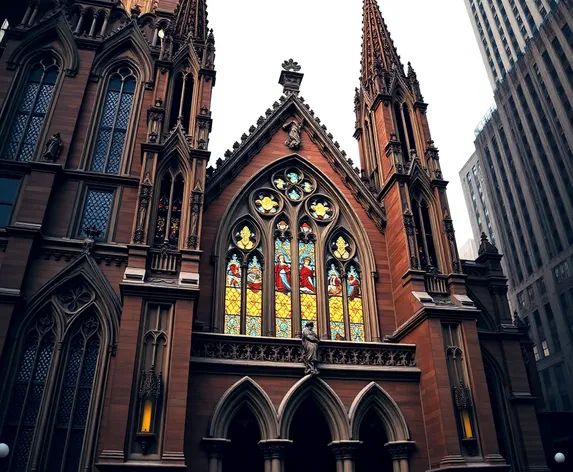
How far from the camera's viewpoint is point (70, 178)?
19.7 m

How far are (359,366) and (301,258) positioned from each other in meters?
5.26

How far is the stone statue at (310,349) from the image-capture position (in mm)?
17469

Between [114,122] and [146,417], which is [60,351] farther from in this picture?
[114,122]

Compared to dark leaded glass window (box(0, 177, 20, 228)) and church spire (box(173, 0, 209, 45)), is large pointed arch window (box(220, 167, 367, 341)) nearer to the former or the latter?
church spire (box(173, 0, 209, 45))

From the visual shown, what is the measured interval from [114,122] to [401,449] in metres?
16.6

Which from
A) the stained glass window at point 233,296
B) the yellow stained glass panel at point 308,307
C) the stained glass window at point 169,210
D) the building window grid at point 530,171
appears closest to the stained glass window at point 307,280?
the yellow stained glass panel at point 308,307

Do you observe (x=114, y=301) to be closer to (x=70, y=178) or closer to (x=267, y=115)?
(x=70, y=178)

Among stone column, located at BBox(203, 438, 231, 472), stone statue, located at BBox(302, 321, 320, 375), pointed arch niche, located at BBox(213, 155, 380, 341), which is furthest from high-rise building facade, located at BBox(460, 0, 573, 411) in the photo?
stone column, located at BBox(203, 438, 231, 472)

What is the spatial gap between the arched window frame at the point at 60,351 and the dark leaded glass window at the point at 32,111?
566 centimetres

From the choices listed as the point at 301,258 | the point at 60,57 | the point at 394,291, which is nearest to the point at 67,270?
the point at 301,258

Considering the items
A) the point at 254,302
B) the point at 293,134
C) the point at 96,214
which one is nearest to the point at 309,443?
the point at 254,302

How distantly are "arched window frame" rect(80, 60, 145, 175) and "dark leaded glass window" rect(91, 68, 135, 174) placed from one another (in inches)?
2.1

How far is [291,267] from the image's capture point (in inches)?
834

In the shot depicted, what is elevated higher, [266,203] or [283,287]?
[266,203]
